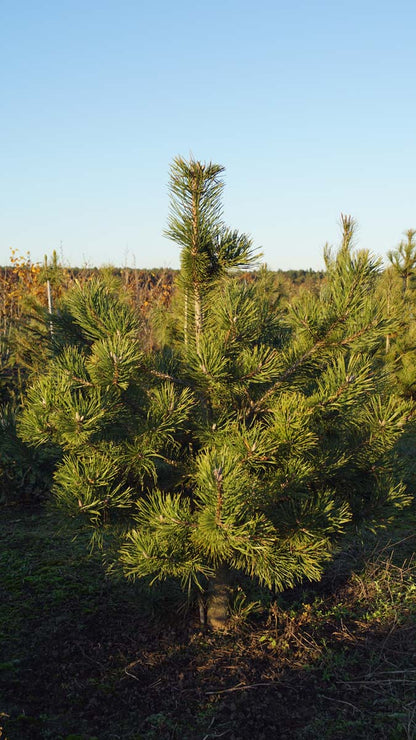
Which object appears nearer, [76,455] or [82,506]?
[82,506]

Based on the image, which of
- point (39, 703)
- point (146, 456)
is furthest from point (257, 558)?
point (39, 703)

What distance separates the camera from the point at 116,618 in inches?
142

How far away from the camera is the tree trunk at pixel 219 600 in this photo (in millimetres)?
3305

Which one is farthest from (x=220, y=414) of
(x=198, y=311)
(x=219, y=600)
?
(x=219, y=600)

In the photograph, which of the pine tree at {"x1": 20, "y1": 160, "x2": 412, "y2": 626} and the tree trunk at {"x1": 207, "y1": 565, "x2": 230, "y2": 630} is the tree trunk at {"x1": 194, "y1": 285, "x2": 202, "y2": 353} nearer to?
the pine tree at {"x1": 20, "y1": 160, "x2": 412, "y2": 626}

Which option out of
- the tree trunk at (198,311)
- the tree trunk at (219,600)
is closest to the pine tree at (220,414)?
the tree trunk at (198,311)

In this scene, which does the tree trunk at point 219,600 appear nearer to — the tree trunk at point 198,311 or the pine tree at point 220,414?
the pine tree at point 220,414

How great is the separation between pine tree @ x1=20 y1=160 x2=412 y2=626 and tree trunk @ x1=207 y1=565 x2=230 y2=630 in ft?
1.70

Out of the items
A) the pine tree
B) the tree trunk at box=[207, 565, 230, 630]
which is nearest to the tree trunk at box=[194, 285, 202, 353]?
the pine tree

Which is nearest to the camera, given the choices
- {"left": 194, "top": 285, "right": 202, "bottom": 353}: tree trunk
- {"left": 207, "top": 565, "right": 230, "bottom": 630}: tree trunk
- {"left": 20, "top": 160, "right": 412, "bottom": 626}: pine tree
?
{"left": 20, "top": 160, "right": 412, "bottom": 626}: pine tree

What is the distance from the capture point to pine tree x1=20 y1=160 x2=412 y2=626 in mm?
2406

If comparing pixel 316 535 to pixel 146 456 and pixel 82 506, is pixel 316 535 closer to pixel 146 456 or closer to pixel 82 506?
pixel 146 456

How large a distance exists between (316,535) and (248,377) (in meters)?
0.89

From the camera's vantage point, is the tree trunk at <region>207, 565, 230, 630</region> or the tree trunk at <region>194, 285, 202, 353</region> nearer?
the tree trunk at <region>194, 285, 202, 353</region>
